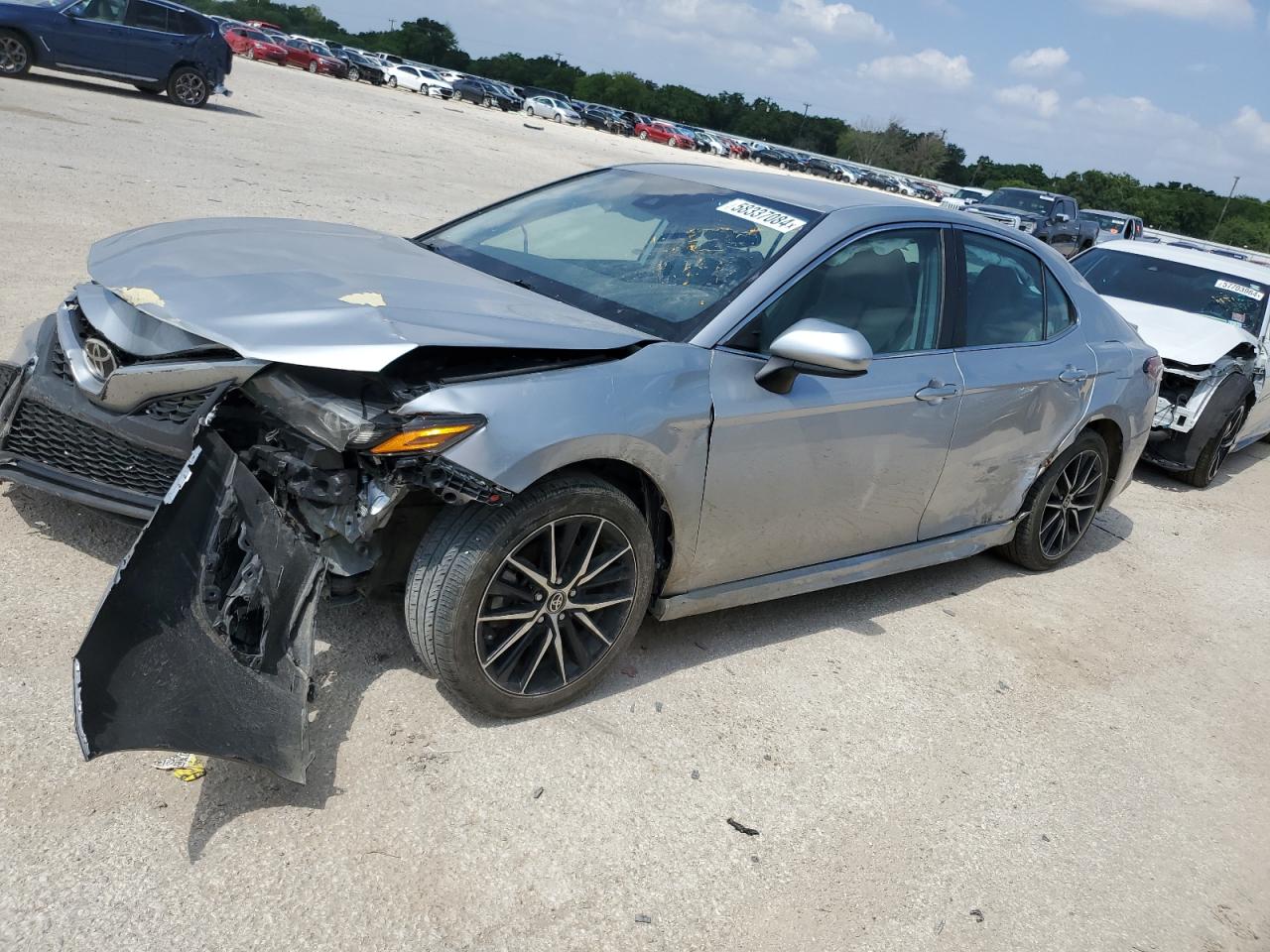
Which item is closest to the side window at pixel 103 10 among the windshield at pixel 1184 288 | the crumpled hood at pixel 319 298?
the windshield at pixel 1184 288

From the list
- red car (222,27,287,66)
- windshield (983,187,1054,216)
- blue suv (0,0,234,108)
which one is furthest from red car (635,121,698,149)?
blue suv (0,0,234,108)

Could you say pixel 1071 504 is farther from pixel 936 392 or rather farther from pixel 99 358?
pixel 99 358

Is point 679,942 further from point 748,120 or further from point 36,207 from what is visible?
point 748,120

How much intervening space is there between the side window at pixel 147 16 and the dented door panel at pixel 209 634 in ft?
61.1

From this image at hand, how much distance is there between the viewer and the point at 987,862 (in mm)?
3248

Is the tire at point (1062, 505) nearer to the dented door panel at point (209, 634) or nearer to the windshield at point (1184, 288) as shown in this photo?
the dented door panel at point (209, 634)

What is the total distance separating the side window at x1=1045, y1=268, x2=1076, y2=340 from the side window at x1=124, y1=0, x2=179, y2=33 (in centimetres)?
1821

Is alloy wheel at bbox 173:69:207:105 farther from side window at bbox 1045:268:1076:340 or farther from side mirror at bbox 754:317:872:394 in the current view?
side mirror at bbox 754:317:872:394

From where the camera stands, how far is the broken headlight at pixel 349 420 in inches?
114

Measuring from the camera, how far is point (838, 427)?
383 centimetres

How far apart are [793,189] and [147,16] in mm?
18161

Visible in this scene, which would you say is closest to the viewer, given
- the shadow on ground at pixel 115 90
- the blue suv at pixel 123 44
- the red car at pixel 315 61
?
the blue suv at pixel 123 44

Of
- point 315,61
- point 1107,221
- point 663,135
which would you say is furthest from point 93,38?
point 663,135

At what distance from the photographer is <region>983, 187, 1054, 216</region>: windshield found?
25.3 meters
